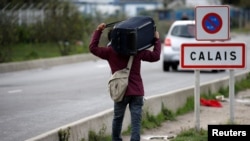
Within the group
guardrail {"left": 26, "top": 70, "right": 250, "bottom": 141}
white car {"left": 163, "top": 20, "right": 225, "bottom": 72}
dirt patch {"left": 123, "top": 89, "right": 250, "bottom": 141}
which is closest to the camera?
guardrail {"left": 26, "top": 70, "right": 250, "bottom": 141}

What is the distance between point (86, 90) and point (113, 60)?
934 cm

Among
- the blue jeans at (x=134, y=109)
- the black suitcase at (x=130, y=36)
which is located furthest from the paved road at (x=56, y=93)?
the black suitcase at (x=130, y=36)

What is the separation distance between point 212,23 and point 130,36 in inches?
99.2

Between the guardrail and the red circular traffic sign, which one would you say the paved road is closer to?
the guardrail

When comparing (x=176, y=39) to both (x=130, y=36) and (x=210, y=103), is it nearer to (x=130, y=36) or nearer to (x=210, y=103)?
(x=210, y=103)

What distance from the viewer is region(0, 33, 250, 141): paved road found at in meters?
13.1

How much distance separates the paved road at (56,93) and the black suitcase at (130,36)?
2621mm

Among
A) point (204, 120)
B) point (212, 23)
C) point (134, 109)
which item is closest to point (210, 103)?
point (204, 120)

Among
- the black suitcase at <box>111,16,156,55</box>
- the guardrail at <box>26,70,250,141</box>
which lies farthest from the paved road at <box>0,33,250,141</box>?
the black suitcase at <box>111,16,156,55</box>

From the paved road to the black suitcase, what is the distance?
2.62 m

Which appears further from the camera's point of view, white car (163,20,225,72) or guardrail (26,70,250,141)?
white car (163,20,225,72)

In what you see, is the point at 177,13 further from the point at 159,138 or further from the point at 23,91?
the point at 159,138

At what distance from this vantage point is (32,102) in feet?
53.8

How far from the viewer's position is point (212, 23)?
1168cm
